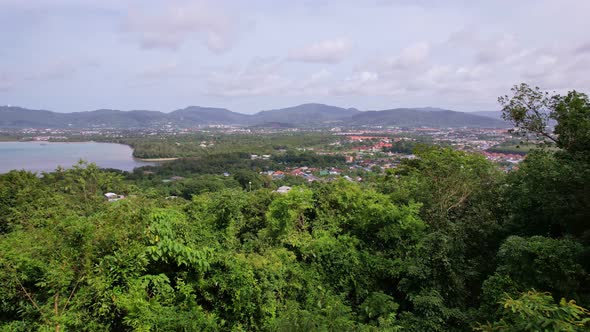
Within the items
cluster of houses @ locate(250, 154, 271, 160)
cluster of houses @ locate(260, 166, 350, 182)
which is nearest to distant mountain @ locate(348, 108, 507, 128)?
cluster of houses @ locate(250, 154, 271, 160)

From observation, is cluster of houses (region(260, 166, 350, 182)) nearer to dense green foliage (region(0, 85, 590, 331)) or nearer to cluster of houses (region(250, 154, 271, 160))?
cluster of houses (region(250, 154, 271, 160))

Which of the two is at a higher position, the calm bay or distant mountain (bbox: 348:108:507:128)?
distant mountain (bbox: 348:108:507:128)

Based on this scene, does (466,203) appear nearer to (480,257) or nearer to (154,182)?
(480,257)

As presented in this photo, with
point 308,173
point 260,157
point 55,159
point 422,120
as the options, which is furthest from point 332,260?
point 422,120

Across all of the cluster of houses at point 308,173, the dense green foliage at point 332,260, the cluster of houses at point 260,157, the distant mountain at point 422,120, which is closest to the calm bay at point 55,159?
the cluster of houses at point 260,157

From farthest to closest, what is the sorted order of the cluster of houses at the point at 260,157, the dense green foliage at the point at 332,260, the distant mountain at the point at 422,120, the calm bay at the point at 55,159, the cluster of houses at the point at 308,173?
the distant mountain at the point at 422,120
the cluster of houses at the point at 260,157
the calm bay at the point at 55,159
the cluster of houses at the point at 308,173
the dense green foliage at the point at 332,260

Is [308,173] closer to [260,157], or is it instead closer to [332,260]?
[260,157]

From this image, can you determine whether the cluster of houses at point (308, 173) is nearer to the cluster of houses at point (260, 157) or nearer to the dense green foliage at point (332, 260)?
the cluster of houses at point (260, 157)

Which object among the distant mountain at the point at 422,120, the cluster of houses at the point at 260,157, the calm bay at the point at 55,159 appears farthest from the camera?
the distant mountain at the point at 422,120

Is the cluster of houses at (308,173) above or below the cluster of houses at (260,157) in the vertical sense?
below
